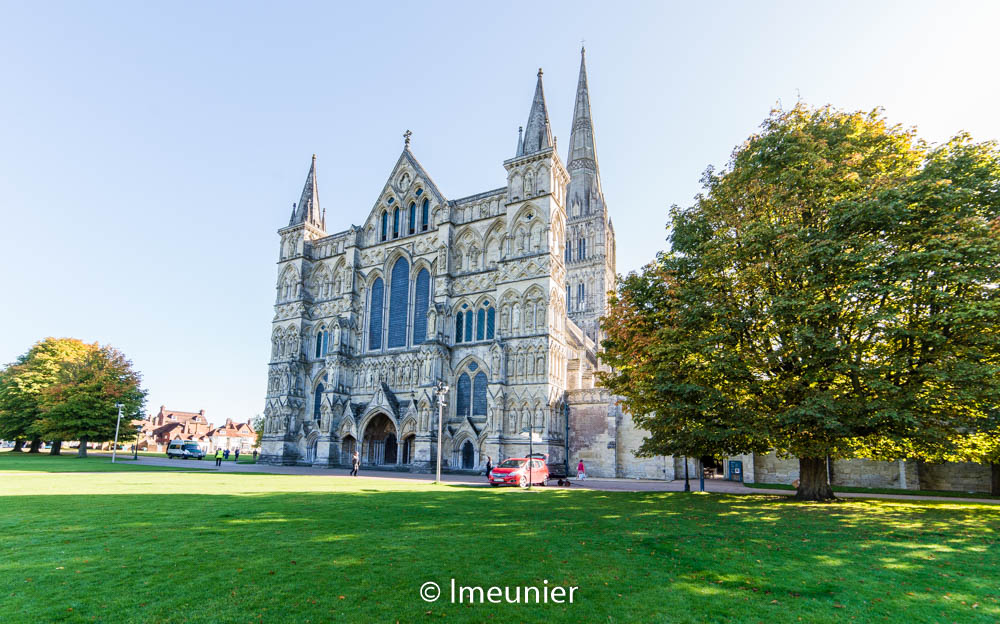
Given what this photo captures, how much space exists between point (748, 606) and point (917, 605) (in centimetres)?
222

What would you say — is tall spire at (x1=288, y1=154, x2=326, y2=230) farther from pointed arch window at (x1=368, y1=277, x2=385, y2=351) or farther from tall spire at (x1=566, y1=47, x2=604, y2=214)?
tall spire at (x1=566, y1=47, x2=604, y2=214)

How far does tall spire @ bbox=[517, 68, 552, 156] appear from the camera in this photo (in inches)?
1594

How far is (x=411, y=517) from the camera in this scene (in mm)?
12203

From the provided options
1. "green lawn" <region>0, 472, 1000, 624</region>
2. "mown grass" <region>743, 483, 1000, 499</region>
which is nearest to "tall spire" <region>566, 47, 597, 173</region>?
"mown grass" <region>743, 483, 1000, 499</region>

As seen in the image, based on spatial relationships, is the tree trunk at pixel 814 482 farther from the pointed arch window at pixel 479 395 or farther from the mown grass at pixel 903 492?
the pointed arch window at pixel 479 395

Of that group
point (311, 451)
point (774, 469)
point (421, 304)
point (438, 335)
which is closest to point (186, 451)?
point (311, 451)

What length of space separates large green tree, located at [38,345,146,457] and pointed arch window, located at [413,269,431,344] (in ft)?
93.2

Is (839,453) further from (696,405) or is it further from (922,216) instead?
(922,216)

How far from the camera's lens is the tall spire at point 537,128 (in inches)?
1594

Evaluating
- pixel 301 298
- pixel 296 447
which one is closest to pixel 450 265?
pixel 301 298

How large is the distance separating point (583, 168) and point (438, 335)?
3891 cm

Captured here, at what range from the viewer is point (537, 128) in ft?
136

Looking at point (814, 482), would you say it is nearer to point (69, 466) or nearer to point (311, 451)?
point (311, 451)

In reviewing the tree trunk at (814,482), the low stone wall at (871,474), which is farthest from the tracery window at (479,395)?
the tree trunk at (814,482)
